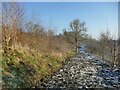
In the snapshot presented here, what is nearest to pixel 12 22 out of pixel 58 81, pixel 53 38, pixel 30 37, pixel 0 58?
pixel 30 37

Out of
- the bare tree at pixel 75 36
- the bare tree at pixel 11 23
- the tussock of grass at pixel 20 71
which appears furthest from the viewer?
the bare tree at pixel 75 36

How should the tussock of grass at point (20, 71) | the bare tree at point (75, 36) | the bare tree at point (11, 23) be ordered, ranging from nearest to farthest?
the tussock of grass at point (20, 71) → the bare tree at point (11, 23) → the bare tree at point (75, 36)

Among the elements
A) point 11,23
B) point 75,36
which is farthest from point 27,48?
point 75,36

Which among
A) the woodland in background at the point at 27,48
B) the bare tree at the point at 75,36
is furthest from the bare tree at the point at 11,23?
the bare tree at the point at 75,36

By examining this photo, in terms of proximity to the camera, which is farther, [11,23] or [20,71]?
[11,23]

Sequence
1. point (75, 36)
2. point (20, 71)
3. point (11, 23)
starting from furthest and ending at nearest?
point (75, 36) < point (11, 23) < point (20, 71)

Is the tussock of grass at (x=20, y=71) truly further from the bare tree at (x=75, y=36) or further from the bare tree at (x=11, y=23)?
the bare tree at (x=75, y=36)

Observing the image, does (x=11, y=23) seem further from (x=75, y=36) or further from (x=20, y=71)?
(x=75, y=36)

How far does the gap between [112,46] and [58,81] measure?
4434mm

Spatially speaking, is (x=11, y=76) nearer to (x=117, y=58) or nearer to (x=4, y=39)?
(x=4, y=39)

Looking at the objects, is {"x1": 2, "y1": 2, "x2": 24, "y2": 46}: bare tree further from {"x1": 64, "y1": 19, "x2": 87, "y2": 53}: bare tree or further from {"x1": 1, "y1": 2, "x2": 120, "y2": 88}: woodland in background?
{"x1": 64, "y1": 19, "x2": 87, "y2": 53}: bare tree

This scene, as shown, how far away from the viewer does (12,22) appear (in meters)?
6.95

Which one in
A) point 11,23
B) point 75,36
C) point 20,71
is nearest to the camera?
point 20,71

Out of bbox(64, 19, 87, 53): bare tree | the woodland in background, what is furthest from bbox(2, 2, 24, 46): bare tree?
bbox(64, 19, 87, 53): bare tree
